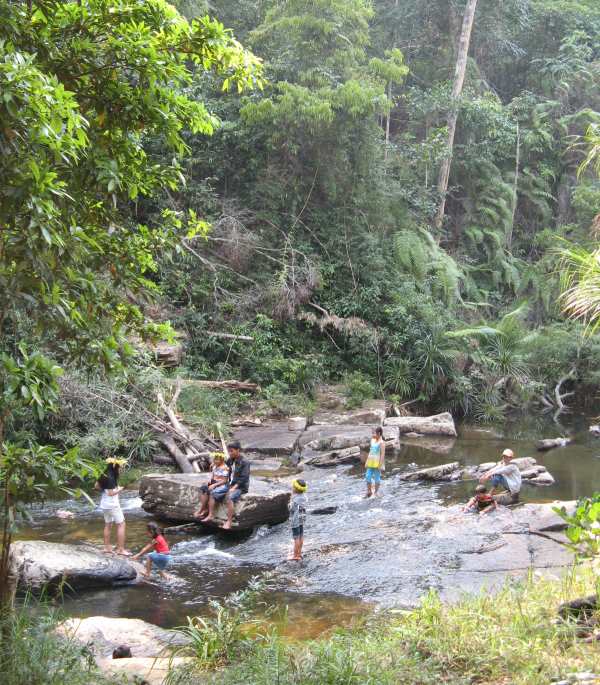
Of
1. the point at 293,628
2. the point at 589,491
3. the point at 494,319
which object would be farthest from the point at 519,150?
the point at 293,628

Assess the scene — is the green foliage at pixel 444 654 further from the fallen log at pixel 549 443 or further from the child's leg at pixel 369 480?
the fallen log at pixel 549 443

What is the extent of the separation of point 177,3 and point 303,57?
3.79 metres

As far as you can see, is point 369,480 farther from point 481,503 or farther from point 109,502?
point 109,502

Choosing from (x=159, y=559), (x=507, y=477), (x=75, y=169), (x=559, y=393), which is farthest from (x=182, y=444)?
(x=559, y=393)

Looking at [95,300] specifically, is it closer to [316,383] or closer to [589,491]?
[589,491]

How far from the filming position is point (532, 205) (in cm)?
2973

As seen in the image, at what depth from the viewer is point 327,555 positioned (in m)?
9.78

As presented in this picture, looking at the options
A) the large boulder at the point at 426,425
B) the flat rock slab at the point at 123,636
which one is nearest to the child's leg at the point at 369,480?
the large boulder at the point at 426,425

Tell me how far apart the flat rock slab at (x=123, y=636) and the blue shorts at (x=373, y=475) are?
19.2 feet

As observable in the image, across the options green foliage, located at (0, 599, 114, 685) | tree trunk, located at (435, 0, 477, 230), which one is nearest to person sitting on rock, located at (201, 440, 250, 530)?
green foliage, located at (0, 599, 114, 685)

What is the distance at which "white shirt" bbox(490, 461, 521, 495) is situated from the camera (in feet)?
38.5

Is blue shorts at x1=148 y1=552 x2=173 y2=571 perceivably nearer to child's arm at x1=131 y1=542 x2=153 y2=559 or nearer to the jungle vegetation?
child's arm at x1=131 y1=542 x2=153 y2=559

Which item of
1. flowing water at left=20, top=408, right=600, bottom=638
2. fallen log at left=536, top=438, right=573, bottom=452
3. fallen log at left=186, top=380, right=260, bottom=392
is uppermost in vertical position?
fallen log at left=186, top=380, right=260, bottom=392

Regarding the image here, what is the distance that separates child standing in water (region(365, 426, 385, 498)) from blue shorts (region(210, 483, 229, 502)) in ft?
9.44
